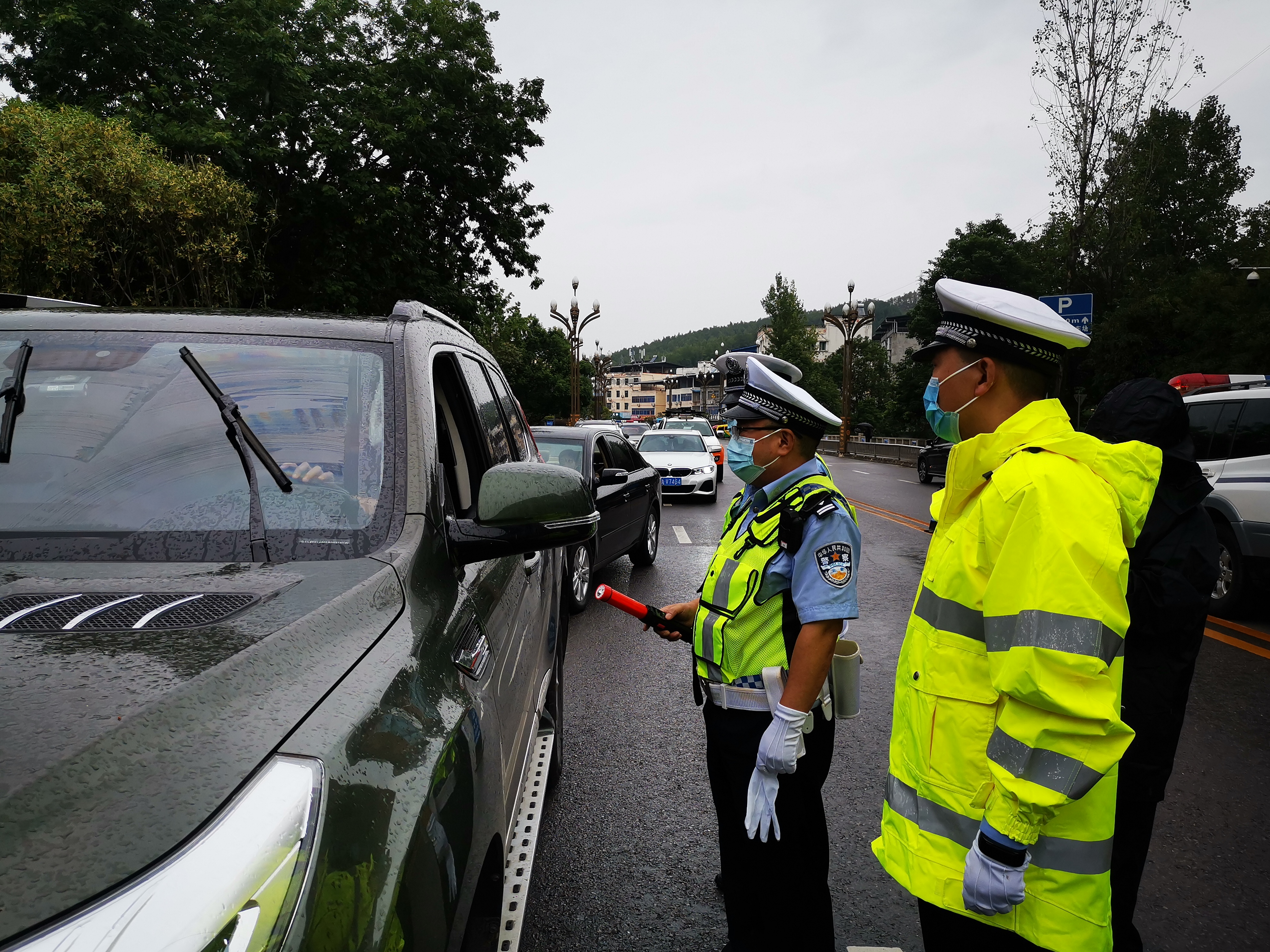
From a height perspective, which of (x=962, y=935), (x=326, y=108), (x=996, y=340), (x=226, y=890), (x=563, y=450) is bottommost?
(x=962, y=935)

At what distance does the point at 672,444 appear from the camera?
753 inches

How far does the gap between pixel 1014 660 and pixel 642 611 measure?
4.17 feet

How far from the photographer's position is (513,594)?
8.28 ft

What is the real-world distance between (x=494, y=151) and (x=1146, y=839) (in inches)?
885

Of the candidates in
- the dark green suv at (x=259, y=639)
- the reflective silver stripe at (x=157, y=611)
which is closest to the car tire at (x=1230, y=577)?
the dark green suv at (x=259, y=639)

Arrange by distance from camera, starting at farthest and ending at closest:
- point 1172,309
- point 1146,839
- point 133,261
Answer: point 1172,309, point 133,261, point 1146,839

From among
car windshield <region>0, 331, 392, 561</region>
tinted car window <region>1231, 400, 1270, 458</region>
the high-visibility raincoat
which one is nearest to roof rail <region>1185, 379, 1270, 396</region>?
tinted car window <region>1231, 400, 1270, 458</region>

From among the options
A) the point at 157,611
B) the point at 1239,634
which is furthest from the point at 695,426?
the point at 157,611

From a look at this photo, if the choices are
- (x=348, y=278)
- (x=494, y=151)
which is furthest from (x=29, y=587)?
(x=494, y=151)

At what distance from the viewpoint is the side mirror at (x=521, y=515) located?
5.90 feet

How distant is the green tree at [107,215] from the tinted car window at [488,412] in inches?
368

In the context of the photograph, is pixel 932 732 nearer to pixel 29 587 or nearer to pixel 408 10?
pixel 29 587

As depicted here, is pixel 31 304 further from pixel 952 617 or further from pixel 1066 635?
pixel 1066 635

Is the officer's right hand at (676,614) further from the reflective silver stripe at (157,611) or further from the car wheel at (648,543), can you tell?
the car wheel at (648,543)
